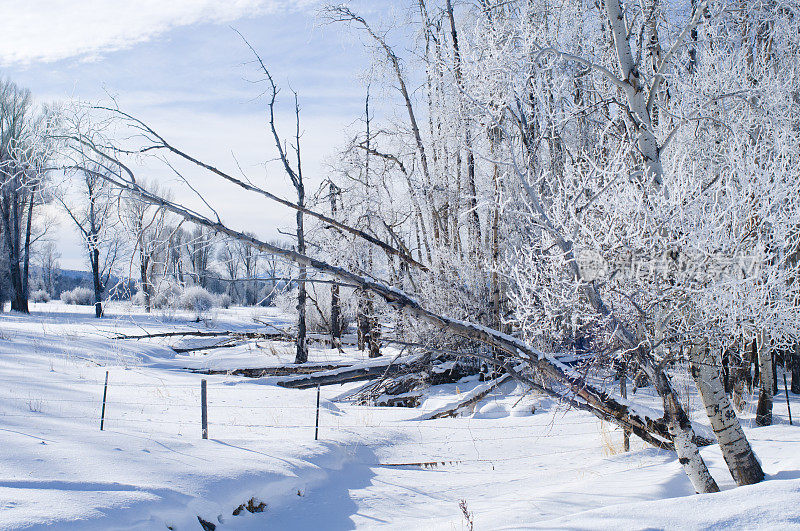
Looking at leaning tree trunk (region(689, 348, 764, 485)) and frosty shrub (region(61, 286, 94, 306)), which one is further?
frosty shrub (region(61, 286, 94, 306))

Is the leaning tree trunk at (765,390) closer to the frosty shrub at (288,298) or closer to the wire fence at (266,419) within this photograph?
the wire fence at (266,419)

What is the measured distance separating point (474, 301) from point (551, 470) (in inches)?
225

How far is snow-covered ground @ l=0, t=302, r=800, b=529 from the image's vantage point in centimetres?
371

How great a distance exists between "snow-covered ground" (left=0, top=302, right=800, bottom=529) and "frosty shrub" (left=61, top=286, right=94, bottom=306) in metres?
37.3

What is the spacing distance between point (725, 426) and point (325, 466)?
4035mm

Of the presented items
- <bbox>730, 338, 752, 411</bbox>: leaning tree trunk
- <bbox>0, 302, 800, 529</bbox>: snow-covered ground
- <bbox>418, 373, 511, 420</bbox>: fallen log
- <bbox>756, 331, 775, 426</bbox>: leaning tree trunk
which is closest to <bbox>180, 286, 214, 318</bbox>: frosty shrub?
<bbox>0, 302, 800, 529</bbox>: snow-covered ground

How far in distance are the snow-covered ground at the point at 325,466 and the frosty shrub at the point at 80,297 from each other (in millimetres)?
37264

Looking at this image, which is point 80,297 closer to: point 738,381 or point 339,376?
point 339,376

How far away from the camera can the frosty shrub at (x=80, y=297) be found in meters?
42.7

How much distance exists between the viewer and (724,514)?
316cm

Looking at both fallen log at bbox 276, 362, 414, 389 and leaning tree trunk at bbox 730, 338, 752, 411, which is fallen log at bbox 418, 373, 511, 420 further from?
leaning tree trunk at bbox 730, 338, 752, 411

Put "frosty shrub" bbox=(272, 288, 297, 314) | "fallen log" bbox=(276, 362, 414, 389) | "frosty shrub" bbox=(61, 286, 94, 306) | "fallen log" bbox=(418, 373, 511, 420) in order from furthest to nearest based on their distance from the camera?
"frosty shrub" bbox=(61, 286, 94, 306) → "frosty shrub" bbox=(272, 288, 297, 314) → "fallen log" bbox=(276, 362, 414, 389) → "fallen log" bbox=(418, 373, 511, 420)

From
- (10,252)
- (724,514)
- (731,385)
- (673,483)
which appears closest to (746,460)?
(673,483)

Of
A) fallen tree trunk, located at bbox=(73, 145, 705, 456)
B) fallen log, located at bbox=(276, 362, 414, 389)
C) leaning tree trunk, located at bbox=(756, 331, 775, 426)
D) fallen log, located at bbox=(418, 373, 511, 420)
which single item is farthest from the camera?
fallen log, located at bbox=(276, 362, 414, 389)
